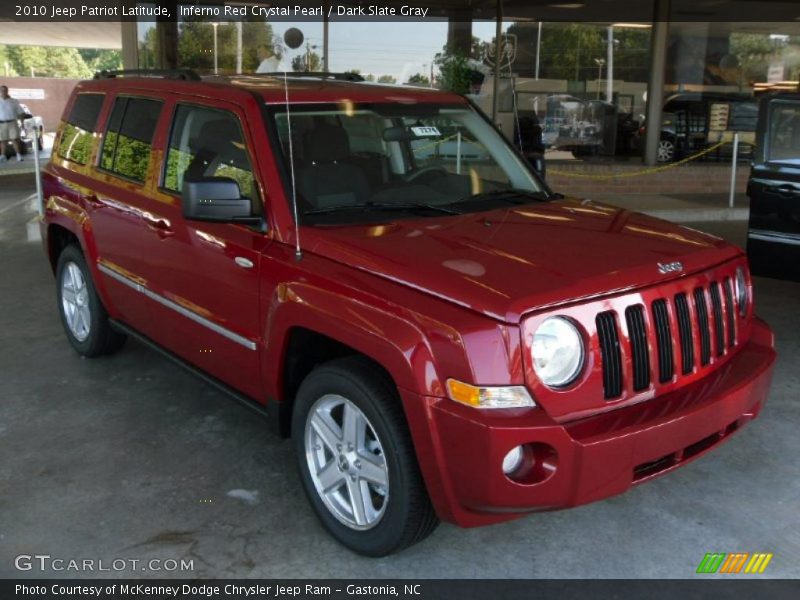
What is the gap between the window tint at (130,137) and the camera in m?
4.66

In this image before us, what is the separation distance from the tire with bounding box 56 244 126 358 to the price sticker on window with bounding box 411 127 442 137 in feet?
7.88

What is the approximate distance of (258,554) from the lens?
11.3 ft

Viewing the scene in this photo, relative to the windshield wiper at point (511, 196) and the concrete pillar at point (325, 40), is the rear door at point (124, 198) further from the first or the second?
the concrete pillar at point (325, 40)

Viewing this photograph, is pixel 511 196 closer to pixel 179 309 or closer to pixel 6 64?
pixel 179 309

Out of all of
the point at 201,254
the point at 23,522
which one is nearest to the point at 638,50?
the point at 201,254

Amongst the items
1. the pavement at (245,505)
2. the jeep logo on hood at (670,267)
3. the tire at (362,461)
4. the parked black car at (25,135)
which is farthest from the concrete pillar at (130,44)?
the jeep logo on hood at (670,267)

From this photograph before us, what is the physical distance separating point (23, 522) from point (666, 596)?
272 centimetres

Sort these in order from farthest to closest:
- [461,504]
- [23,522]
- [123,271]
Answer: [123,271]
[23,522]
[461,504]

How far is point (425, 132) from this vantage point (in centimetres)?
450

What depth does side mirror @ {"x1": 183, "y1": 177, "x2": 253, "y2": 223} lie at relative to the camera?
11.8 feet

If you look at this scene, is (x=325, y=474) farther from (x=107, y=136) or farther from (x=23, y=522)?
(x=107, y=136)

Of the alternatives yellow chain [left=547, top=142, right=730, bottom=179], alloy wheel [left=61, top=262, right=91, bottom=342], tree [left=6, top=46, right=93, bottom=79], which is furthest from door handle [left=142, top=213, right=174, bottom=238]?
tree [left=6, top=46, right=93, bottom=79]

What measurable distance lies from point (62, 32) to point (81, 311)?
25815mm

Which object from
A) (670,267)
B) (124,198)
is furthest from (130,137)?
(670,267)
